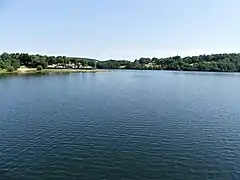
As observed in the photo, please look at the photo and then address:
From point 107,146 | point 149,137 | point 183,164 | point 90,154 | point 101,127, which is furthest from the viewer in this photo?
point 101,127

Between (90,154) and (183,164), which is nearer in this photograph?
(183,164)

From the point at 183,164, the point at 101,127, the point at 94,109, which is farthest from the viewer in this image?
the point at 94,109

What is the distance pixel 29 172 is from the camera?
1661cm

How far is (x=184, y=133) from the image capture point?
82.5 ft

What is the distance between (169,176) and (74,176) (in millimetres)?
5135

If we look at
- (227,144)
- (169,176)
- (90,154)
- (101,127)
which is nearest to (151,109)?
(101,127)

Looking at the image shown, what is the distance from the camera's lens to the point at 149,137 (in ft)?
77.8

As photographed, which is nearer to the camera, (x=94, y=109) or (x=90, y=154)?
(x=90, y=154)

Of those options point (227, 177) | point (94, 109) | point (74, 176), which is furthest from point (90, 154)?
point (94, 109)

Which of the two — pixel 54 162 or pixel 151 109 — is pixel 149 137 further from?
pixel 151 109

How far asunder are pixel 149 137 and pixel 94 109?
13.8 meters

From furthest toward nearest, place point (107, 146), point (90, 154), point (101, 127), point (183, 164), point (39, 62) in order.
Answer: point (39, 62)
point (101, 127)
point (107, 146)
point (90, 154)
point (183, 164)

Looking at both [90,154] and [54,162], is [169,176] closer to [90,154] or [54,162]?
[90,154]

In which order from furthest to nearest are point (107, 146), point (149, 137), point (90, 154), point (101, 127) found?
point (101, 127)
point (149, 137)
point (107, 146)
point (90, 154)
